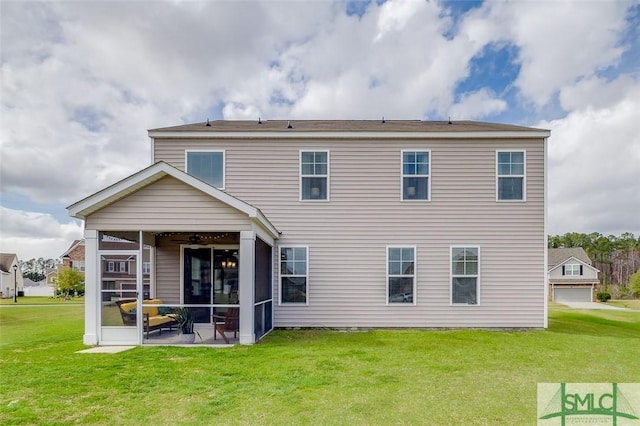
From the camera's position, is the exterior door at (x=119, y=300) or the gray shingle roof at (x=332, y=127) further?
the gray shingle roof at (x=332, y=127)

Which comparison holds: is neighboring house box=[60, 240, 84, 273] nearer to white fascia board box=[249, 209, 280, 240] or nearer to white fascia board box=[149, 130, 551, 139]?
white fascia board box=[149, 130, 551, 139]

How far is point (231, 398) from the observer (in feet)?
15.5

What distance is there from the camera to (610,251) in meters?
52.7

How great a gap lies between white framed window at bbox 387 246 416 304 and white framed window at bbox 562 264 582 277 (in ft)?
101

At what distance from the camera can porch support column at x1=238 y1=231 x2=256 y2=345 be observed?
25.9 ft

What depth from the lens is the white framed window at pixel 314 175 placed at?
1059cm

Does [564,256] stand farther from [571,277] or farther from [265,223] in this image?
[265,223]

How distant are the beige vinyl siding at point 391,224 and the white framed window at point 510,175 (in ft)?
0.53

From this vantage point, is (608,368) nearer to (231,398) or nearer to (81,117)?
(231,398)

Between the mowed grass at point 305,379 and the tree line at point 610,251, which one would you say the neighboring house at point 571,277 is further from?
the mowed grass at point 305,379

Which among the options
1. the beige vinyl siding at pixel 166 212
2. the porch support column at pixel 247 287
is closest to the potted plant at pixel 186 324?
the porch support column at pixel 247 287

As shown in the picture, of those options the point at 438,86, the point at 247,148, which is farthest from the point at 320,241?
the point at 438,86

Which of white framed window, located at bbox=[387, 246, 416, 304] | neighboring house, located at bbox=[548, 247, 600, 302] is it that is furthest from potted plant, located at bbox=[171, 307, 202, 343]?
neighboring house, located at bbox=[548, 247, 600, 302]

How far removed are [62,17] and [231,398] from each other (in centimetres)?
1154
